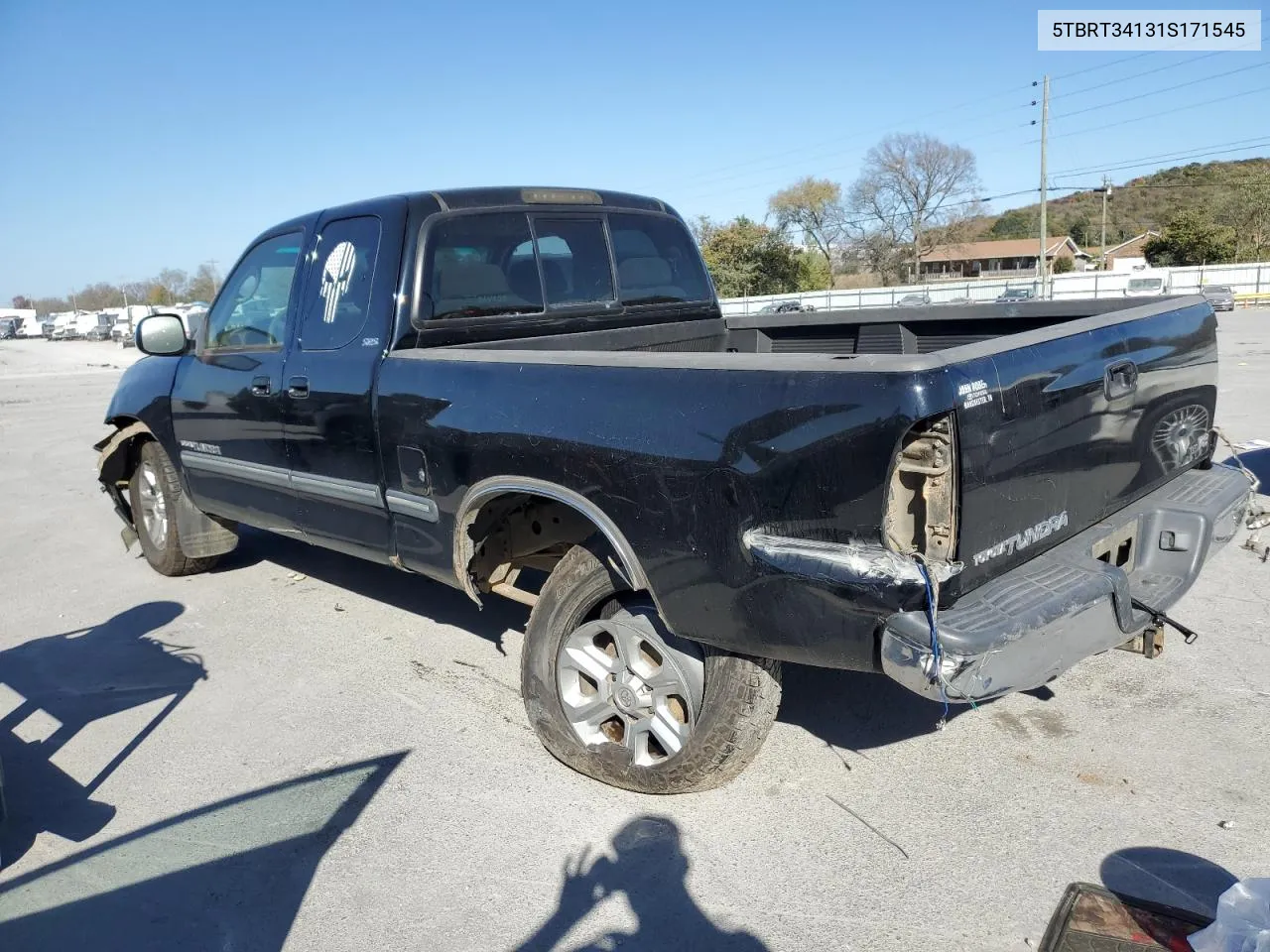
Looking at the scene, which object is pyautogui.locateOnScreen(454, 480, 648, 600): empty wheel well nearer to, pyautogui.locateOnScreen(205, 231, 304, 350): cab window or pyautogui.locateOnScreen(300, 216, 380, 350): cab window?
pyautogui.locateOnScreen(300, 216, 380, 350): cab window

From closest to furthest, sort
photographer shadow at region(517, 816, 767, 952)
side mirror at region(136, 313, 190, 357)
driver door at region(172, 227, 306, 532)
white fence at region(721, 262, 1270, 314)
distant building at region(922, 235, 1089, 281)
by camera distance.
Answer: photographer shadow at region(517, 816, 767, 952) → driver door at region(172, 227, 306, 532) → side mirror at region(136, 313, 190, 357) → white fence at region(721, 262, 1270, 314) → distant building at region(922, 235, 1089, 281)

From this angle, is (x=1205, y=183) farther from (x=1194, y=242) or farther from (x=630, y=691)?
(x=630, y=691)

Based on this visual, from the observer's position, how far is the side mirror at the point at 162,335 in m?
5.10

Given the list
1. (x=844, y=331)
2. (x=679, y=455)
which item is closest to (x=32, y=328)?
(x=844, y=331)

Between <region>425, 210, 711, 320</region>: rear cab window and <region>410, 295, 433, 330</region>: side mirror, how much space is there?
3 centimetres

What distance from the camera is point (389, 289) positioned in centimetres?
398

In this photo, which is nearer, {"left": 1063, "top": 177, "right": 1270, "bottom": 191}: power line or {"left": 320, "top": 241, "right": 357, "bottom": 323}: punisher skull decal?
{"left": 320, "top": 241, "right": 357, "bottom": 323}: punisher skull decal

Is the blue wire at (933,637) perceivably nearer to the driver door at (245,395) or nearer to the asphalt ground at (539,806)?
the asphalt ground at (539,806)

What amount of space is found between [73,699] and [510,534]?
A: 2.26 m

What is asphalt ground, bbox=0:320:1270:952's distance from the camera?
2725mm

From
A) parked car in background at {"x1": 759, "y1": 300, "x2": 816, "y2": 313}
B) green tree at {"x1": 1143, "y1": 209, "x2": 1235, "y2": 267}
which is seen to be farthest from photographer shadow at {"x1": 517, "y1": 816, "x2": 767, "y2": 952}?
green tree at {"x1": 1143, "y1": 209, "x2": 1235, "y2": 267}

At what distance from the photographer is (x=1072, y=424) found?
279 cm

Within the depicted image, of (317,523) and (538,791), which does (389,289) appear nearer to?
(317,523)

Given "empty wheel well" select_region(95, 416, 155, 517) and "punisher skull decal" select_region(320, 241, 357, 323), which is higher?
"punisher skull decal" select_region(320, 241, 357, 323)
